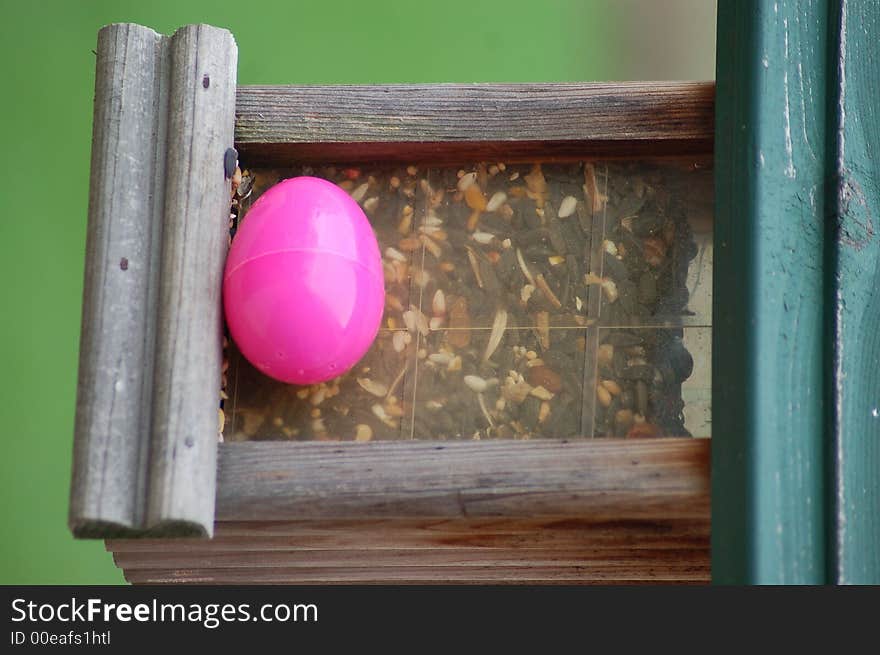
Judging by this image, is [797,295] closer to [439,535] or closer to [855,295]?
[855,295]

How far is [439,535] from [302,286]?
0.28m

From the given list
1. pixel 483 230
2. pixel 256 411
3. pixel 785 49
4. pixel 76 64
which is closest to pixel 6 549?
pixel 76 64

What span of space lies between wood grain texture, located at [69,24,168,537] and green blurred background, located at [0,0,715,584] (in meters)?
1.13

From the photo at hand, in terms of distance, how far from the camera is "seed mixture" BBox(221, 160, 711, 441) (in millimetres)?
1333

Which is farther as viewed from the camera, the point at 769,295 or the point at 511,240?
the point at 511,240

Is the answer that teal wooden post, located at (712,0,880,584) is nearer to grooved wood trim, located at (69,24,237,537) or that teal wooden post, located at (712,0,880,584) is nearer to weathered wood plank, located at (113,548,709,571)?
weathered wood plank, located at (113,548,709,571)

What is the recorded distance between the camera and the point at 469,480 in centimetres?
123

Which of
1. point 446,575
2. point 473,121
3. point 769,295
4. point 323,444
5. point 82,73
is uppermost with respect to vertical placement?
point 82,73

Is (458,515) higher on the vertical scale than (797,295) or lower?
lower

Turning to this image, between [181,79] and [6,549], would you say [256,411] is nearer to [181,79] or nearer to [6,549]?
[181,79]

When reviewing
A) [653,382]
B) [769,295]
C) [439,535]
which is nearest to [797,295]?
[769,295]

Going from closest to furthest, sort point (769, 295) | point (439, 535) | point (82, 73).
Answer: point (769, 295) → point (439, 535) → point (82, 73)

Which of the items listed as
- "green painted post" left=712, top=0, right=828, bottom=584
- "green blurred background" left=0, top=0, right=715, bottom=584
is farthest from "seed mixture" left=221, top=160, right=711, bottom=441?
"green blurred background" left=0, top=0, right=715, bottom=584

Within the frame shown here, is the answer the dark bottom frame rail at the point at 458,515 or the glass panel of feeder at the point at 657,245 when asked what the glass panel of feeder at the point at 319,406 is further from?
the glass panel of feeder at the point at 657,245
